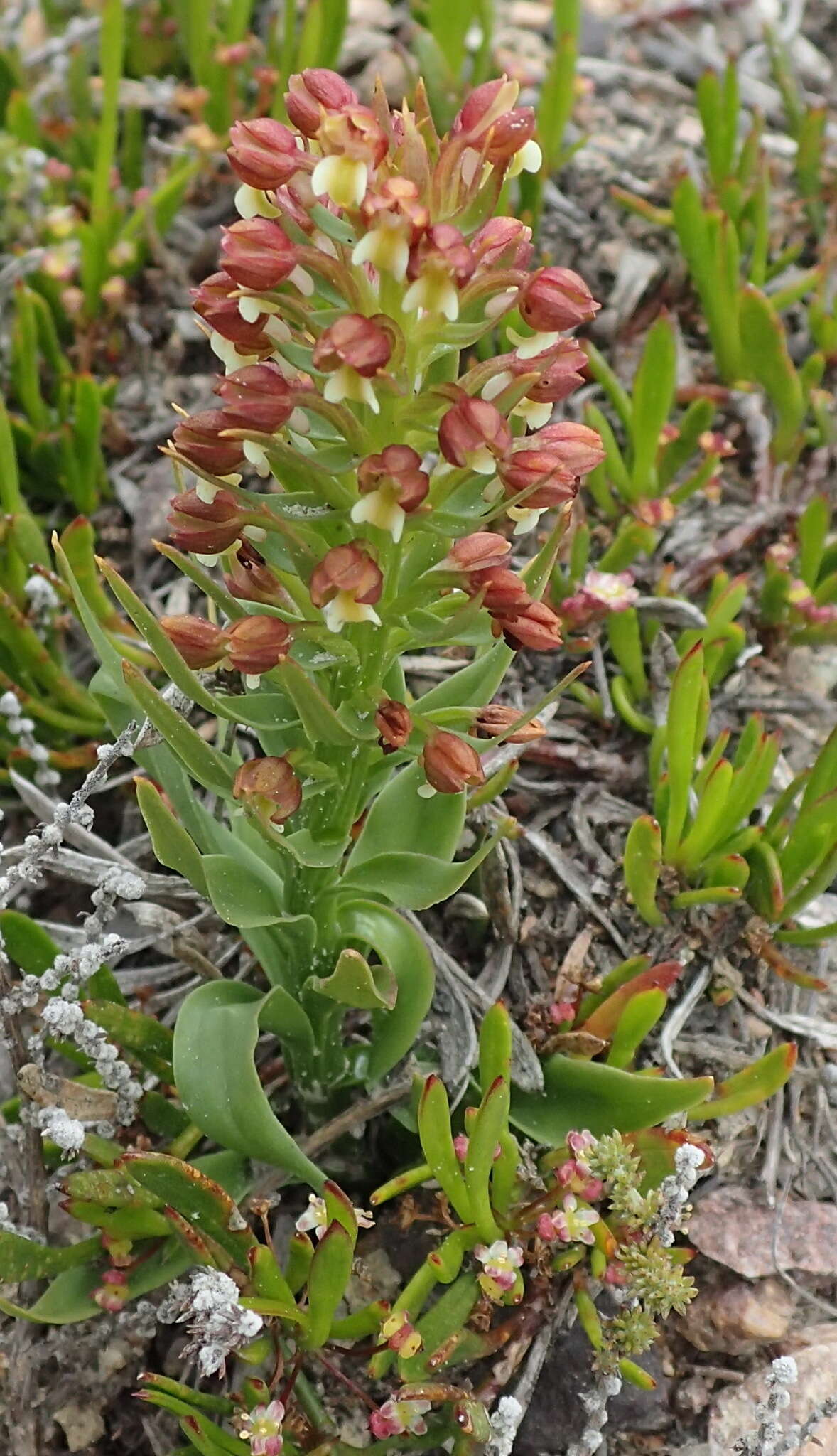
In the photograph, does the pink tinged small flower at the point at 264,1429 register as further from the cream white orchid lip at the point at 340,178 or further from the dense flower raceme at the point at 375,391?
the cream white orchid lip at the point at 340,178

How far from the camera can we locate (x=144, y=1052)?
1965mm

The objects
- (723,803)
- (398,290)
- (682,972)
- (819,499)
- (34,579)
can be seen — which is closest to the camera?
(398,290)

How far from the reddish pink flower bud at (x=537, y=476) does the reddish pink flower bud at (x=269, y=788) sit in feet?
1.48

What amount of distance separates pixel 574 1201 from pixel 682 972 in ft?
1.82

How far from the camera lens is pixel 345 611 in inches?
58.2

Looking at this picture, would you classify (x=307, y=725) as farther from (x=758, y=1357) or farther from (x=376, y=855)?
(x=758, y=1357)

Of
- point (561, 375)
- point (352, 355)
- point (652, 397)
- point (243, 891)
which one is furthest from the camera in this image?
point (652, 397)

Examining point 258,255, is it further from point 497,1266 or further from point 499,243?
point 497,1266

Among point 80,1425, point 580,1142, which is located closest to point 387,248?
point 580,1142

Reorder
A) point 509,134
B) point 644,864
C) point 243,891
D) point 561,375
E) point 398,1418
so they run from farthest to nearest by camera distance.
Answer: point 644,864 → point 243,891 → point 398,1418 → point 561,375 → point 509,134

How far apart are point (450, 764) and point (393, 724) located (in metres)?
0.09

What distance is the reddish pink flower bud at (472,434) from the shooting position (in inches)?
56.4

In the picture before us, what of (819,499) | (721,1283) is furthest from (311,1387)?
(819,499)

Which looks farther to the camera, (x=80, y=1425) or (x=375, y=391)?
(x=80, y=1425)
